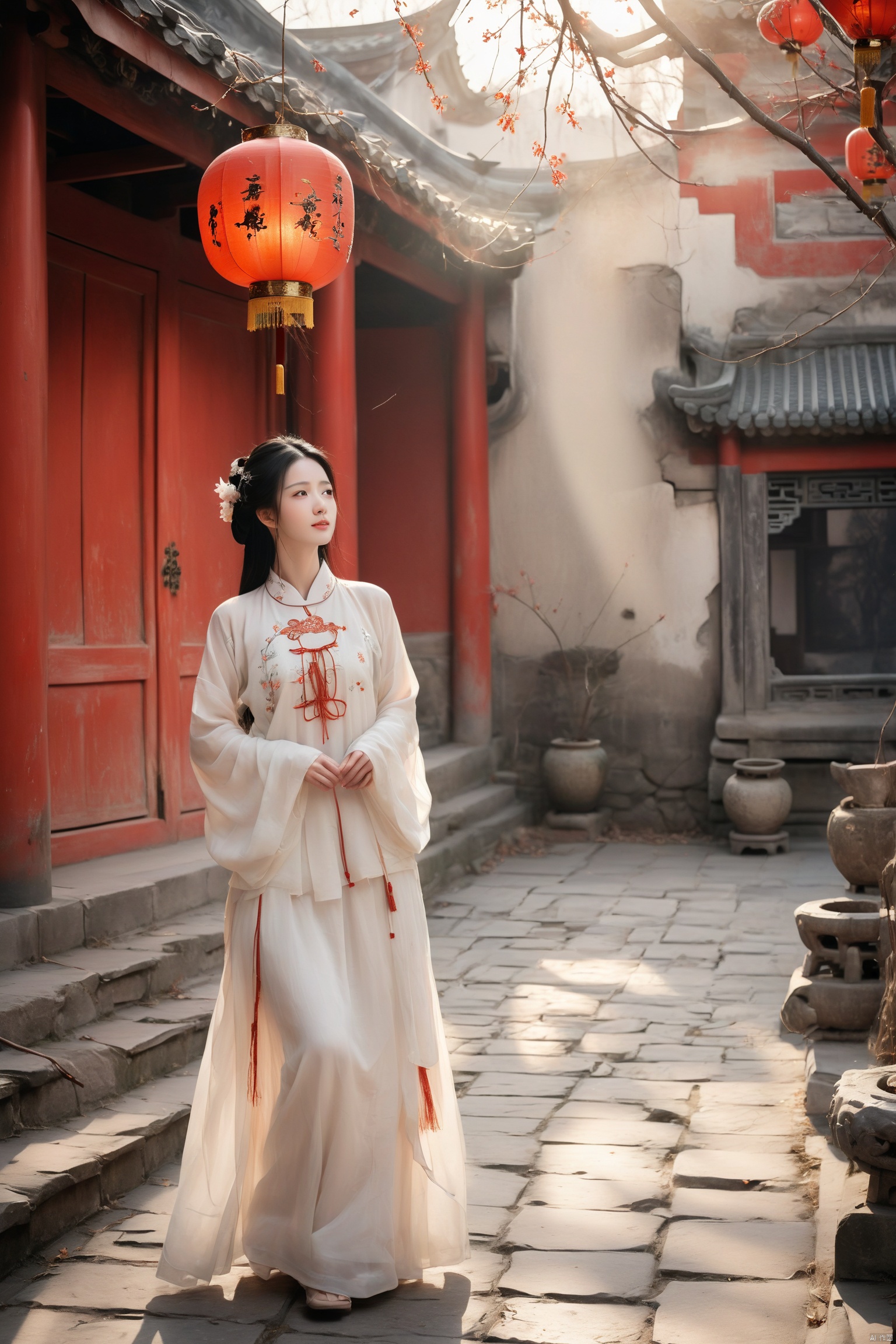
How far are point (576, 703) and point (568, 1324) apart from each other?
7639 mm

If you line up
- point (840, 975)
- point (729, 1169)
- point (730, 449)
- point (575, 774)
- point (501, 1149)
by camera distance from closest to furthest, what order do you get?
point (729, 1169) < point (501, 1149) < point (840, 975) < point (730, 449) < point (575, 774)

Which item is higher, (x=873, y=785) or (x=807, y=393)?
(x=807, y=393)

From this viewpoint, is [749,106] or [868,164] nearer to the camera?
[749,106]

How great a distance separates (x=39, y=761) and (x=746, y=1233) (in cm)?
286

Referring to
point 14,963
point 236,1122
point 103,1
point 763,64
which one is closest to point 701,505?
point 763,64

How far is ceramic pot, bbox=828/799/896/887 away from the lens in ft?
16.5

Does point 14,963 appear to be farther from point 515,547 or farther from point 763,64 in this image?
point 763,64

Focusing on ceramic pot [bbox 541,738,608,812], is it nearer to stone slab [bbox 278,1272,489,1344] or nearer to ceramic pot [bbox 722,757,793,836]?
ceramic pot [bbox 722,757,793,836]

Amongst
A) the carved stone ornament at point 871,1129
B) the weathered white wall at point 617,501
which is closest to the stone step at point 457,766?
the weathered white wall at point 617,501

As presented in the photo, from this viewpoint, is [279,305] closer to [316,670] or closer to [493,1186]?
[316,670]

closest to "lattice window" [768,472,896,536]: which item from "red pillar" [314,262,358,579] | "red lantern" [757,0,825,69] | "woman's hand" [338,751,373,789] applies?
"red pillar" [314,262,358,579]


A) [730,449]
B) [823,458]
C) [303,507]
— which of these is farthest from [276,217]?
[823,458]

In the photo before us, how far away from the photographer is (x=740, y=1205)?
11.5 ft

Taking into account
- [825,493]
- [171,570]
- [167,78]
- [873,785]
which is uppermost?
[167,78]
